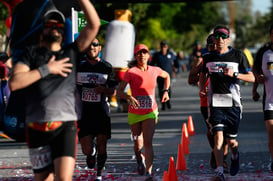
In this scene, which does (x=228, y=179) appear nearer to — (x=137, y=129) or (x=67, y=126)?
(x=137, y=129)

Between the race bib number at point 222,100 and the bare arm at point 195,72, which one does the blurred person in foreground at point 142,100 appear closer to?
the bare arm at point 195,72

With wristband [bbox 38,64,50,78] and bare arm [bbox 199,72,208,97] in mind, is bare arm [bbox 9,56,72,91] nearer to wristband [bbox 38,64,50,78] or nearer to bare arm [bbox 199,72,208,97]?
wristband [bbox 38,64,50,78]

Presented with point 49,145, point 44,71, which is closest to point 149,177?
point 49,145

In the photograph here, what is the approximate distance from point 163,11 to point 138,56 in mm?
50848

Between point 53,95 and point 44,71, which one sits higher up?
point 44,71

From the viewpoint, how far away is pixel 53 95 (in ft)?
20.7

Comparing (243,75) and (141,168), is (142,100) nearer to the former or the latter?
(141,168)

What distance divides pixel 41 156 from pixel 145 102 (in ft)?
13.3

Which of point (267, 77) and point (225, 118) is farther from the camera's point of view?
point (267, 77)

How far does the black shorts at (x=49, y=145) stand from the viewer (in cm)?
637

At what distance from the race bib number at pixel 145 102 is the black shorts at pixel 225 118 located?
85 centimetres

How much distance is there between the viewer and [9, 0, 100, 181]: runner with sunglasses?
6285 mm

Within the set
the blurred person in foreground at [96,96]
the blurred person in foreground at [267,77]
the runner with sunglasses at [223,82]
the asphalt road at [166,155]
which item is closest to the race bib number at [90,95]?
the blurred person in foreground at [96,96]

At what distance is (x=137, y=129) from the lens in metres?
10.4
